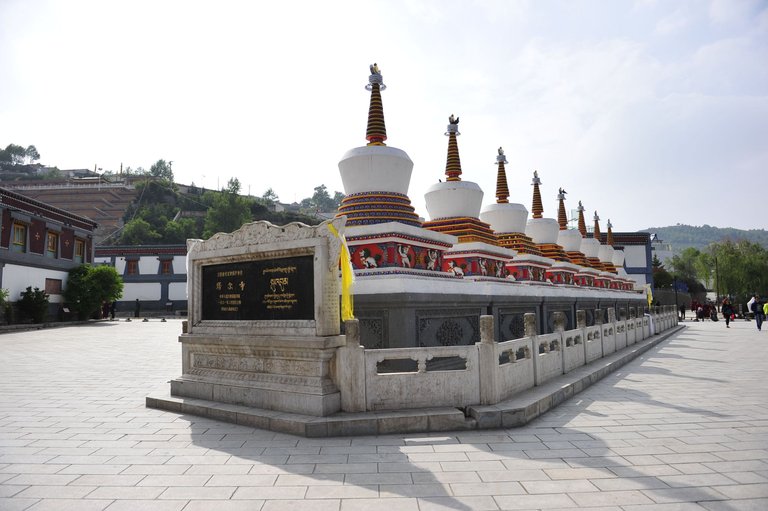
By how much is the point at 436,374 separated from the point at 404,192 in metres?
7.15

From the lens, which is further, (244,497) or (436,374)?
(436,374)

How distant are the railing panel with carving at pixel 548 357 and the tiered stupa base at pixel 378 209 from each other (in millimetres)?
4456

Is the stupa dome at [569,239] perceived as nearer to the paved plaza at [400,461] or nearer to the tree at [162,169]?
the paved plaza at [400,461]

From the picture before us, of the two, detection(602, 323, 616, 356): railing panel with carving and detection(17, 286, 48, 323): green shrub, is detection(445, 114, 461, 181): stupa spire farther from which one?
detection(17, 286, 48, 323): green shrub

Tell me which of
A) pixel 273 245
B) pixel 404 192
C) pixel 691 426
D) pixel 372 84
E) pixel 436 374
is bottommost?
pixel 691 426

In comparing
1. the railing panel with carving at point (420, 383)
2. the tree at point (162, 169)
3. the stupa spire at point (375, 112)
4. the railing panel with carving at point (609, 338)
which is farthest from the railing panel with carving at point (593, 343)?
the tree at point (162, 169)

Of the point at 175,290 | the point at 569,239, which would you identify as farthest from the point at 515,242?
the point at 175,290

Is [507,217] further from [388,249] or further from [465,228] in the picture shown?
[388,249]

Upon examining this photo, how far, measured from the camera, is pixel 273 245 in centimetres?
748

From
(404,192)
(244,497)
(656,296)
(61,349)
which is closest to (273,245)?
(244,497)

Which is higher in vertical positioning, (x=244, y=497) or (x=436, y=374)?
(x=436, y=374)

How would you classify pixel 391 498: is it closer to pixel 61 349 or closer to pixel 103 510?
pixel 103 510

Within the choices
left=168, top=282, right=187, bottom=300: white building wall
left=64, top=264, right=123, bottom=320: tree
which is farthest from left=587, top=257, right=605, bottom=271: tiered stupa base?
left=168, top=282, right=187, bottom=300: white building wall

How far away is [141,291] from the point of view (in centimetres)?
4800
